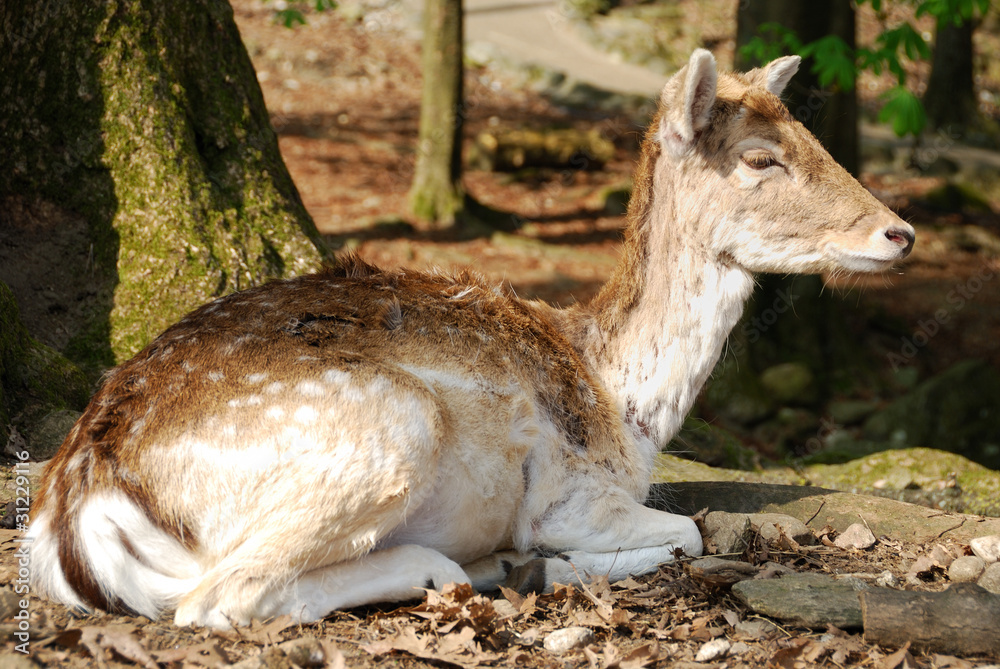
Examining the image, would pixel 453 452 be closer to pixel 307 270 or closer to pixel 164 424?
pixel 164 424

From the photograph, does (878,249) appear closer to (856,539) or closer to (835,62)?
(856,539)

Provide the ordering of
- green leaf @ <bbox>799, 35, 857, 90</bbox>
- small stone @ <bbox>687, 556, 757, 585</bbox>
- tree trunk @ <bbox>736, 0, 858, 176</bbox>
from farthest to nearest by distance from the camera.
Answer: tree trunk @ <bbox>736, 0, 858, 176</bbox>, green leaf @ <bbox>799, 35, 857, 90</bbox>, small stone @ <bbox>687, 556, 757, 585</bbox>

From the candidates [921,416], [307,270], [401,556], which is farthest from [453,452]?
[921,416]

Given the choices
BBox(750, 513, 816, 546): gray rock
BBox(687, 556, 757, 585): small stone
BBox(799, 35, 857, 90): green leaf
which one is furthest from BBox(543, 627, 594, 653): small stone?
BBox(799, 35, 857, 90): green leaf

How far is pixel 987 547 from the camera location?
4.05 meters

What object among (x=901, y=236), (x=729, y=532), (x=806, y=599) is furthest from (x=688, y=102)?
(x=806, y=599)

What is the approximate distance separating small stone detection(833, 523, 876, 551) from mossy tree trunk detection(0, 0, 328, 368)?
11.4ft

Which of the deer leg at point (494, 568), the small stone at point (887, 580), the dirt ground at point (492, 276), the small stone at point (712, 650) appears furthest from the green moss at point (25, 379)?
the small stone at point (887, 580)

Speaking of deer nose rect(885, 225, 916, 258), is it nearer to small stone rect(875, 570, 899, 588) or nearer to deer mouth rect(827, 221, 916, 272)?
deer mouth rect(827, 221, 916, 272)

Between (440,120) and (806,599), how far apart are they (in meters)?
10.4

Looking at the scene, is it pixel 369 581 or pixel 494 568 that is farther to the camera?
pixel 494 568

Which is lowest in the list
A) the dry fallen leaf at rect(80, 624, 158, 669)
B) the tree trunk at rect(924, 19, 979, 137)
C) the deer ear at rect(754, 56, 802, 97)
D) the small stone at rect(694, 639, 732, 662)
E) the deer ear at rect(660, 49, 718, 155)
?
the small stone at rect(694, 639, 732, 662)

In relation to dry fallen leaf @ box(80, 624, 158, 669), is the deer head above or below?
above

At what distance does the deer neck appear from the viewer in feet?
13.6
